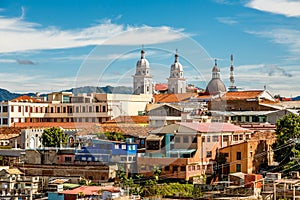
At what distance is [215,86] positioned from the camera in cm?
2694

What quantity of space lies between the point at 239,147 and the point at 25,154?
513 centimetres

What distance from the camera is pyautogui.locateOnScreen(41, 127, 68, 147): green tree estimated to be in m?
15.7

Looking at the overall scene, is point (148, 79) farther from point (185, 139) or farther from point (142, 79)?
point (185, 139)

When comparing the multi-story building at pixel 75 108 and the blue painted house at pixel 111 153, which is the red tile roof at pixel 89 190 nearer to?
the blue painted house at pixel 111 153

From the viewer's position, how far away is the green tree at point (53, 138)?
15.7 m

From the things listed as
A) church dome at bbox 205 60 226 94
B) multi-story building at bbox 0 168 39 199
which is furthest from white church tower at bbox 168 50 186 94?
multi-story building at bbox 0 168 39 199

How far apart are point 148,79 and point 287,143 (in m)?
12.3

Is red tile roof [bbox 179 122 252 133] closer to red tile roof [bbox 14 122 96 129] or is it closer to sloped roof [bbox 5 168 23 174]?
sloped roof [bbox 5 168 23 174]

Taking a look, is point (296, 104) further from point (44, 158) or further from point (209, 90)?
point (44, 158)

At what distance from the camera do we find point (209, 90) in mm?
26359

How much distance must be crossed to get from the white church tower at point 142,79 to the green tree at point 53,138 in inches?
265

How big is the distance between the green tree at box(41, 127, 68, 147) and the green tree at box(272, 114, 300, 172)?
591cm

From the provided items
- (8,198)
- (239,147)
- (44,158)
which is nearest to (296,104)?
(239,147)

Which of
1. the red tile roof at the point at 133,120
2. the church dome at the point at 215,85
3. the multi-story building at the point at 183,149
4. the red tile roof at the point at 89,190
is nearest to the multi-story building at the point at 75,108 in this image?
the red tile roof at the point at 133,120
